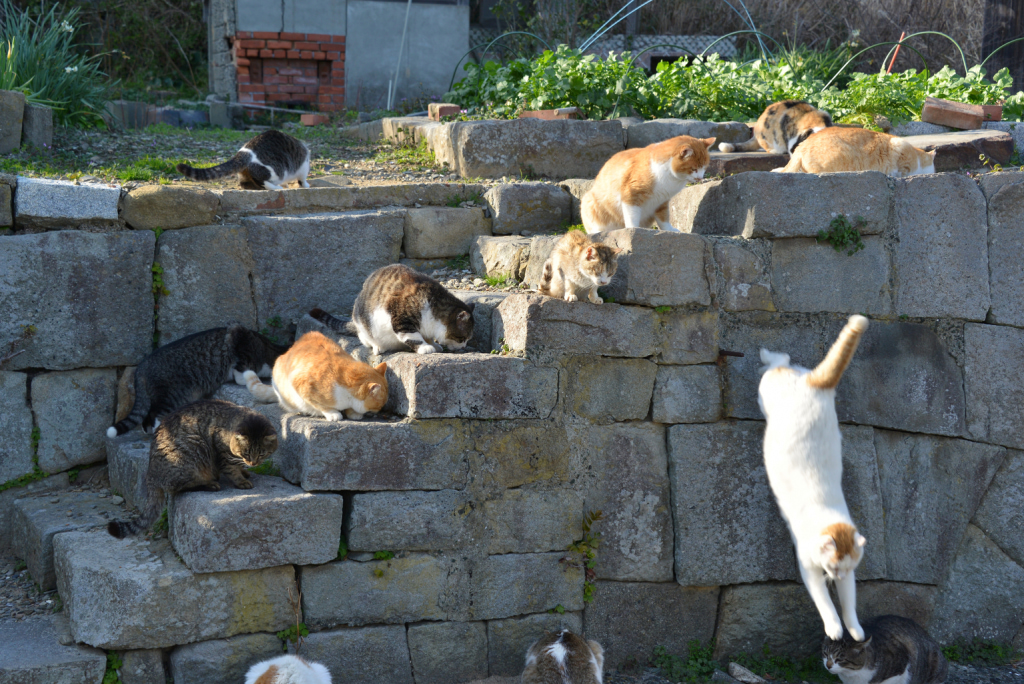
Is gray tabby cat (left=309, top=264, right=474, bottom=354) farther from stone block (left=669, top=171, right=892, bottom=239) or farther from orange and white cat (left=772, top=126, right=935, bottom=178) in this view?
orange and white cat (left=772, top=126, right=935, bottom=178)

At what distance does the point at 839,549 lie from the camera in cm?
342

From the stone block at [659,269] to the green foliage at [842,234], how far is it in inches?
24.3

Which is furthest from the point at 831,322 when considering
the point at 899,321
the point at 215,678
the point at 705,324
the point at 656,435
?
the point at 215,678

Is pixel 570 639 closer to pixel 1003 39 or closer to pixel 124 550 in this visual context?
pixel 124 550

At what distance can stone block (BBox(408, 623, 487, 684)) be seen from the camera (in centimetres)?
391

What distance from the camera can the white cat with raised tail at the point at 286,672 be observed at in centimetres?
328

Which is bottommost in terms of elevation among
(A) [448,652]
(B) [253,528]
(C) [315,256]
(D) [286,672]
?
(A) [448,652]

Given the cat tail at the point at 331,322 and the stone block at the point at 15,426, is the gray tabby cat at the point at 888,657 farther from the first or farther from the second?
the stone block at the point at 15,426

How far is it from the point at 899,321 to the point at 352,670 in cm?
317

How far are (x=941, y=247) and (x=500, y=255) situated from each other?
232 cm

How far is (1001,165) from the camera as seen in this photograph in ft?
16.4

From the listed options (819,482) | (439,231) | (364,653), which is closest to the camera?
(819,482)

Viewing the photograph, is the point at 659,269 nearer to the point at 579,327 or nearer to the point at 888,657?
the point at 579,327

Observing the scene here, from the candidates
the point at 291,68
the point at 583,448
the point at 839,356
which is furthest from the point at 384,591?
the point at 291,68
